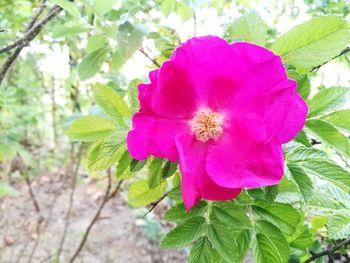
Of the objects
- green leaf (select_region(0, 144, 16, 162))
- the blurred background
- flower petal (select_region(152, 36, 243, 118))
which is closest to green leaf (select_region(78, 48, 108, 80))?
the blurred background

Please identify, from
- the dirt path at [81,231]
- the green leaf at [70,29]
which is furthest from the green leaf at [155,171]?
the dirt path at [81,231]

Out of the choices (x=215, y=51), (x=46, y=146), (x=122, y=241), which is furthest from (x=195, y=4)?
(x=46, y=146)

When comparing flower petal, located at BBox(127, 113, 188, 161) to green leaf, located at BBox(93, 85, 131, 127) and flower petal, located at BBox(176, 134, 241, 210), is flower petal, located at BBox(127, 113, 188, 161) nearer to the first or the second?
flower petal, located at BBox(176, 134, 241, 210)

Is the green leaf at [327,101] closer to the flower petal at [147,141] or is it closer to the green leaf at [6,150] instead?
the flower petal at [147,141]

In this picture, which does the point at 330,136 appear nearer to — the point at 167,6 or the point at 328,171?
the point at 328,171

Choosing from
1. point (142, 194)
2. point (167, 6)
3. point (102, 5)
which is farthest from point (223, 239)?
point (167, 6)

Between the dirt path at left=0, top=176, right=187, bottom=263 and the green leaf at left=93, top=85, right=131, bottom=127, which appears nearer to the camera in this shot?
the green leaf at left=93, top=85, right=131, bottom=127
